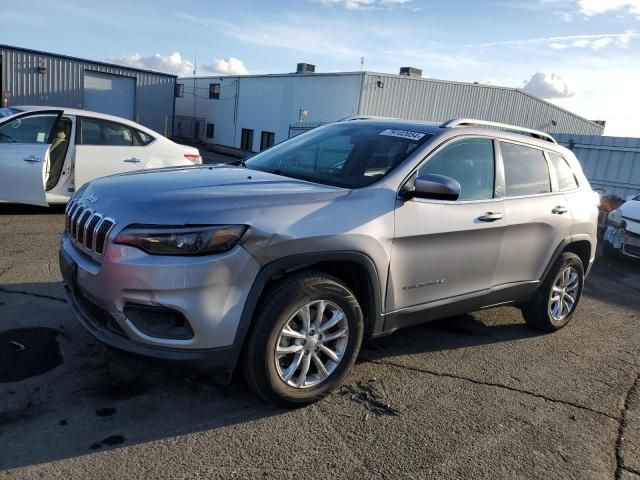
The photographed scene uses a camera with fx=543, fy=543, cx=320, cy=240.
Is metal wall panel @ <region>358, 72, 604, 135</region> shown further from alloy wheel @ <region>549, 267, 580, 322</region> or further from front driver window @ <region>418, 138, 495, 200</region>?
front driver window @ <region>418, 138, 495, 200</region>

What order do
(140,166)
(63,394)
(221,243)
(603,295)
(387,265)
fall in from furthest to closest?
(140,166) < (603,295) < (387,265) < (63,394) < (221,243)

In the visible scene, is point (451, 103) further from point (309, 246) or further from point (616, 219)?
point (309, 246)

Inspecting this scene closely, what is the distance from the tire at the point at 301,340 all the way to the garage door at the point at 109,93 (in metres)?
27.1

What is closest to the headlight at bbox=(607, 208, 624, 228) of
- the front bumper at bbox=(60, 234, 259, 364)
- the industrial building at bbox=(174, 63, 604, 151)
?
the front bumper at bbox=(60, 234, 259, 364)

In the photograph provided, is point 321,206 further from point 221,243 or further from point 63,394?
point 63,394

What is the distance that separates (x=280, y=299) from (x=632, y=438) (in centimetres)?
235

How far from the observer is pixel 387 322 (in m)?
3.61

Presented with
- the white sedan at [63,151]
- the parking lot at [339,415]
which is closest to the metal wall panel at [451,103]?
the white sedan at [63,151]

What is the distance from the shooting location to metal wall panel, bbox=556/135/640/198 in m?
13.1

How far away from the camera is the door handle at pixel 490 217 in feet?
13.2

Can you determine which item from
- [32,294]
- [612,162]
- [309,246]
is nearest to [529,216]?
[309,246]

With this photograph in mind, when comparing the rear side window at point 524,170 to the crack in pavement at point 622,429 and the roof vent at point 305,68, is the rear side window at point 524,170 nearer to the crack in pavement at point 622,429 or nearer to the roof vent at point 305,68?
the crack in pavement at point 622,429

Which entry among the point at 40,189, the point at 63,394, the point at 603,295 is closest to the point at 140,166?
the point at 40,189

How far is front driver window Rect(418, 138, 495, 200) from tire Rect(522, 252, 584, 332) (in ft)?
4.16
